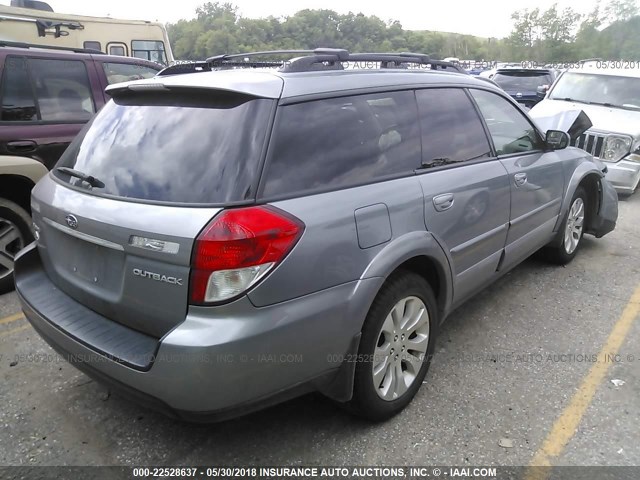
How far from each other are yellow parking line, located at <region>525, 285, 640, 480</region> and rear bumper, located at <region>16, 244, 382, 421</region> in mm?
987

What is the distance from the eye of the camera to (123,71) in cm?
527

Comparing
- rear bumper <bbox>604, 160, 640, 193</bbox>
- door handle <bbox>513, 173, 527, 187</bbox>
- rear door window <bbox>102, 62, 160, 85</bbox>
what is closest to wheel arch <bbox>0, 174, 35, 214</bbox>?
rear door window <bbox>102, 62, 160, 85</bbox>

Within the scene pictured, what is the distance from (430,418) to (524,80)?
13.0 m

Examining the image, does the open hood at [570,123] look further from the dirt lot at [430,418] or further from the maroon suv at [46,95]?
the maroon suv at [46,95]

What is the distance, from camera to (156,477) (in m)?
2.27

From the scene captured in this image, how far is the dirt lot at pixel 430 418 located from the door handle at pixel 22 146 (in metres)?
1.40

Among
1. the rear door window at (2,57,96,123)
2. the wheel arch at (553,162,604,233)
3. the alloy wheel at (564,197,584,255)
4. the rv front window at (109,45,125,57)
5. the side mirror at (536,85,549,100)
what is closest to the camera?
the rear door window at (2,57,96,123)

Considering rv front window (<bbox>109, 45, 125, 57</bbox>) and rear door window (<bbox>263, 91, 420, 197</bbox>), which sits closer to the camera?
rear door window (<bbox>263, 91, 420, 197</bbox>)

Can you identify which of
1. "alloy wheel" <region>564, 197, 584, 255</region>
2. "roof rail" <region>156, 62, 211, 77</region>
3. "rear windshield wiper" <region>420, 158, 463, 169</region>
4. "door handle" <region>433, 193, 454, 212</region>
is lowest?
"alloy wheel" <region>564, 197, 584, 255</region>

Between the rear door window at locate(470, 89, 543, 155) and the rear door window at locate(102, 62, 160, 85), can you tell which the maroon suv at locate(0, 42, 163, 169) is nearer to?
the rear door window at locate(102, 62, 160, 85)

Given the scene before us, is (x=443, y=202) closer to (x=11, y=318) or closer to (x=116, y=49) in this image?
(x=11, y=318)

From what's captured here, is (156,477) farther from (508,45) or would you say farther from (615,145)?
(508,45)

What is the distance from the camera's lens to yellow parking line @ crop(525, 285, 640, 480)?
2.39 meters

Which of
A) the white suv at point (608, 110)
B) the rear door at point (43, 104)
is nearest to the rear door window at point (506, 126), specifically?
the rear door at point (43, 104)
